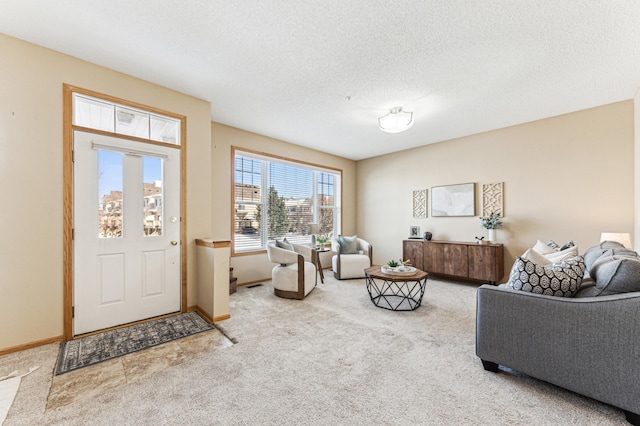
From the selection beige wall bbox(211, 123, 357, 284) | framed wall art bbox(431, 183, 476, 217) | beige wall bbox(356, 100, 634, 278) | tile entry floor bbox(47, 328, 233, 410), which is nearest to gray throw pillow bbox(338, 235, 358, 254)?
beige wall bbox(356, 100, 634, 278)

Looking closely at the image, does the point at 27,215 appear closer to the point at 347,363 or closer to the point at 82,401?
the point at 82,401

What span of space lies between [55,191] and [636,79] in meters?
A: 6.27

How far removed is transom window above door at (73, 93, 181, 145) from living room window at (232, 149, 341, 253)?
1.47m

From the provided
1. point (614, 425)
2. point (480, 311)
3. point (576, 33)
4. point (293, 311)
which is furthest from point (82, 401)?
point (576, 33)

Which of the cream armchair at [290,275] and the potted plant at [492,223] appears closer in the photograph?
the cream armchair at [290,275]

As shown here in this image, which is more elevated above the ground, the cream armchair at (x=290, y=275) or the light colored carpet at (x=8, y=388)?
the cream armchair at (x=290, y=275)

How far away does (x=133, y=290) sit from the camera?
289 centimetres

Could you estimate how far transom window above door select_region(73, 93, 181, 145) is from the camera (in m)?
2.68

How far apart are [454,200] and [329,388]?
173 inches

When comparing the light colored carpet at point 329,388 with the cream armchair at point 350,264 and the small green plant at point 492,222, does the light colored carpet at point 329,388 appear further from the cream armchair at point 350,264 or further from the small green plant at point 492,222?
the small green plant at point 492,222

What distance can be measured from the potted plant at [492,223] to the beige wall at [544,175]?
0.14 m

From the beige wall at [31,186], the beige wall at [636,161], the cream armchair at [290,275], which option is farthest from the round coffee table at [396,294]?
the beige wall at [31,186]

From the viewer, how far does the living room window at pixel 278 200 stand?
4.79 meters

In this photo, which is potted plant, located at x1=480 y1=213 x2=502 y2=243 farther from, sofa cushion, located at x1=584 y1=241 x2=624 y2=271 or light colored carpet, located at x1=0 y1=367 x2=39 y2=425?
light colored carpet, located at x1=0 y1=367 x2=39 y2=425
